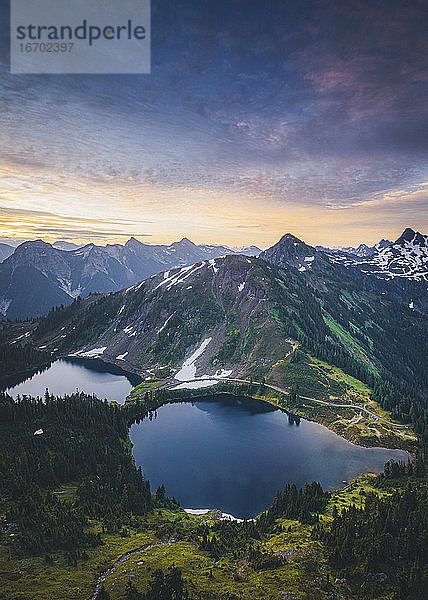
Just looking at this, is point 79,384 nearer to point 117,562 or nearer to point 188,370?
point 188,370

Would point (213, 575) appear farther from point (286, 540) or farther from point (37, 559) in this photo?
point (37, 559)

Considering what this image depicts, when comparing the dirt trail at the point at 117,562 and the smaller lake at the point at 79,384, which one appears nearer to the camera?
the dirt trail at the point at 117,562

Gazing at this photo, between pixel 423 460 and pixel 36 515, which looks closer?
pixel 36 515

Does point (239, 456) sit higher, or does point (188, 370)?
point (188, 370)

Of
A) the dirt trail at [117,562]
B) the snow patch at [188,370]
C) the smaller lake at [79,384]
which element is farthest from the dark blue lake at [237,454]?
the smaller lake at [79,384]

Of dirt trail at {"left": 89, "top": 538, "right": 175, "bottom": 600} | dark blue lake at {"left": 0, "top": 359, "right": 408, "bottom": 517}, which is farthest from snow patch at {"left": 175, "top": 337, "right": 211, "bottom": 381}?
dirt trail at {"left": 89, "top": 538, "right": 175, "bottom": 600}

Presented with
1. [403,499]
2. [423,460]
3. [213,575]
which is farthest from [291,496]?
[423,460]

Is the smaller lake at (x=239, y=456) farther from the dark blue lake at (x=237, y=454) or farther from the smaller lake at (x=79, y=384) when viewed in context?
the smaller lake at (x=79, y=384)

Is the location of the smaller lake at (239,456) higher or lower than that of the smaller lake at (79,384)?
lower

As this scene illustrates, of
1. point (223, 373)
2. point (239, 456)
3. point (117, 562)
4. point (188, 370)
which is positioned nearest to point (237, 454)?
point (239, 456)
